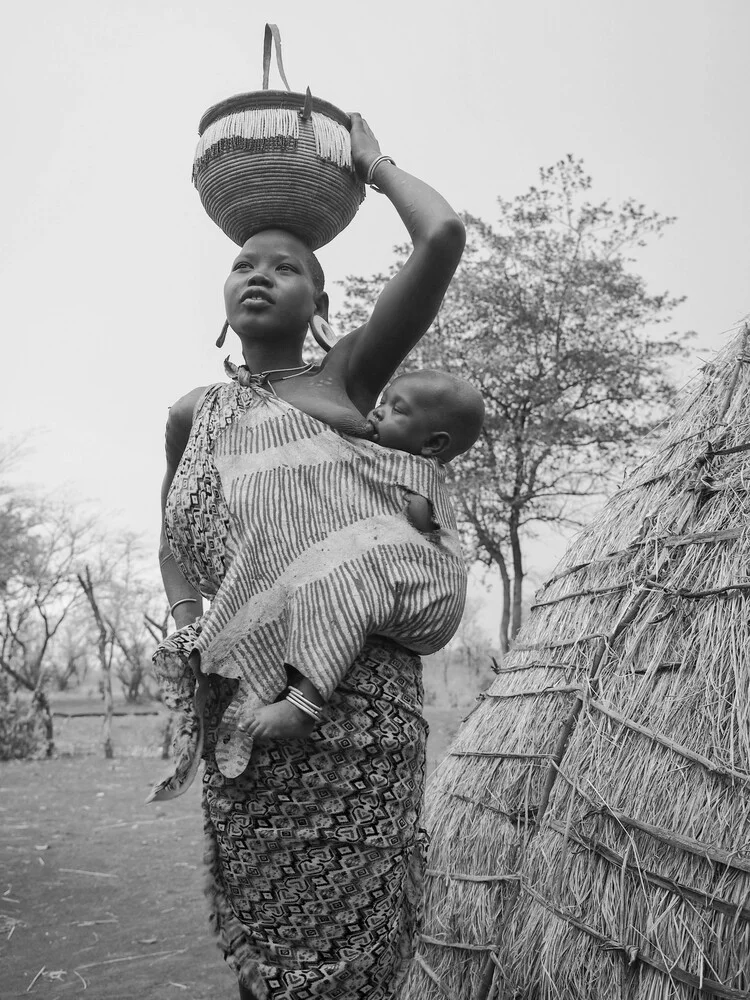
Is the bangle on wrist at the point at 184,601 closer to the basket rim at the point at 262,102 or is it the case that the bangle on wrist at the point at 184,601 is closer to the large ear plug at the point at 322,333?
the large ear plug at the point at 322,333

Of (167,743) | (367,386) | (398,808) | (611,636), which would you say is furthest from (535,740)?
(167,743)

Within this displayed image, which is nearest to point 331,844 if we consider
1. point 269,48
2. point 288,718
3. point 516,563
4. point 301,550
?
point 288,718

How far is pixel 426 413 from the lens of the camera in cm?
191

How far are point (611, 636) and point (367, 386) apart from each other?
52.4 inches

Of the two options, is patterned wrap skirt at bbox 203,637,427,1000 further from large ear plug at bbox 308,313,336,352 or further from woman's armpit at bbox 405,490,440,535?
large ear plug at bbox 308,313,336,352

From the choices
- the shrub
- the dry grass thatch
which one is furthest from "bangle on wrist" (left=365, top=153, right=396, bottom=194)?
the shrub

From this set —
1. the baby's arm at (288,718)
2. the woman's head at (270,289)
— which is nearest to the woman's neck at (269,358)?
the woman's head at (270,289)

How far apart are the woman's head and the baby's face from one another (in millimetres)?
276

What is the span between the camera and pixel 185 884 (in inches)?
241

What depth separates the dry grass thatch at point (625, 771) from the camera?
2346 millimetres

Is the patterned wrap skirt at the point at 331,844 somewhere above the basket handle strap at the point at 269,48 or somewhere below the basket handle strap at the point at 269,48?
below

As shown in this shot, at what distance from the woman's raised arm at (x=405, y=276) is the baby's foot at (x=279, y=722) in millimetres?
741

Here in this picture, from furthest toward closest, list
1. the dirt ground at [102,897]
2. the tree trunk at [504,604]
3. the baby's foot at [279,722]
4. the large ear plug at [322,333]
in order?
the tree trunk at [504,604], the dirt ground at [102,897], the large ear plug at [322,333], the baby's foot at [279,722]

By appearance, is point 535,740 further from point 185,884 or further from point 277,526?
point 185,884
